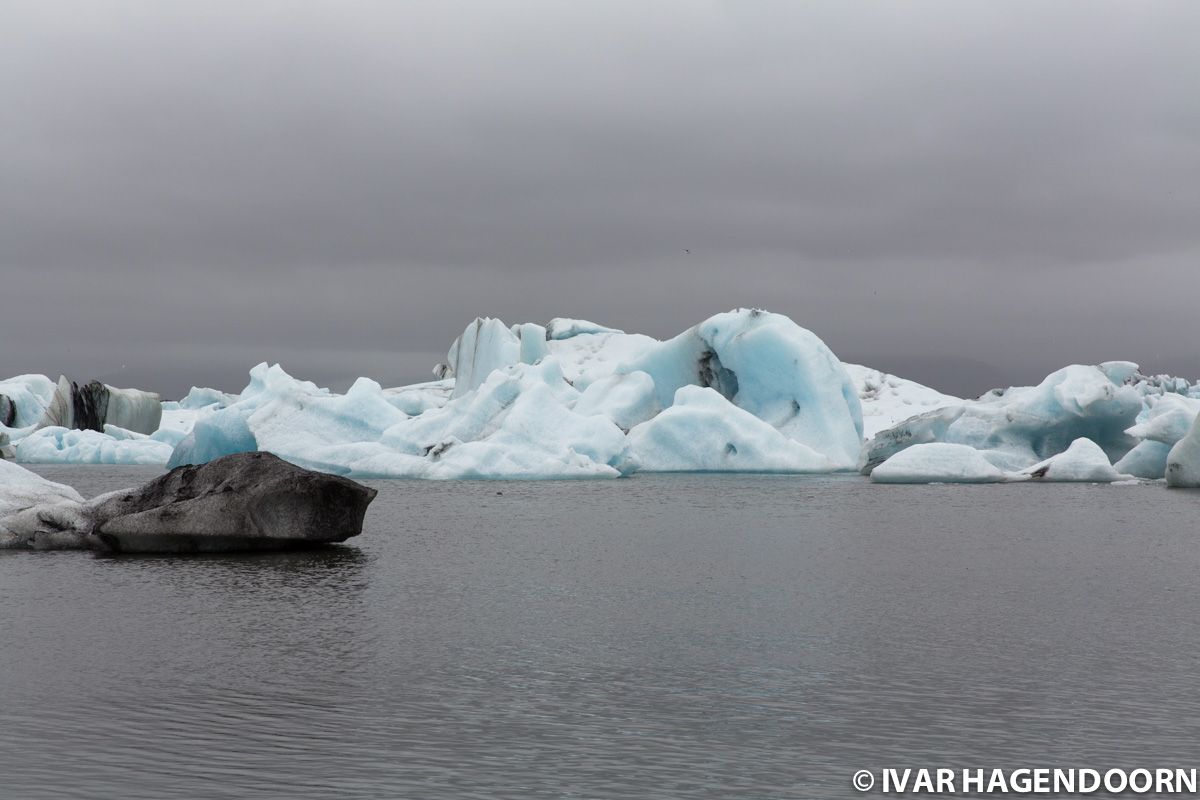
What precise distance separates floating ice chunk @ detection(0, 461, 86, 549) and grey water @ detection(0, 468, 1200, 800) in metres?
1.06

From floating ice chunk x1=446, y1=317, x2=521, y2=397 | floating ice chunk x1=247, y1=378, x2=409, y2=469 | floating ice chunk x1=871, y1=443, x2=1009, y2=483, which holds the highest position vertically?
floating ice chunk x1=446, y1=317, x2=521, y2=397

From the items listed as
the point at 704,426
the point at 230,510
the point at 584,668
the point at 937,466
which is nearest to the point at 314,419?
the point at 704,426

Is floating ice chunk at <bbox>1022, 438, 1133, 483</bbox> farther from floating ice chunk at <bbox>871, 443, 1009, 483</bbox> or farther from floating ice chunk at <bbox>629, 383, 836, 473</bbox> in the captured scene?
floating ice chunk at <bbox>629, 383, 836, 473</bbox>

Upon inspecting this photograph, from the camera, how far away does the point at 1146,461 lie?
36.6 m

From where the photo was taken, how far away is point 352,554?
1580cm

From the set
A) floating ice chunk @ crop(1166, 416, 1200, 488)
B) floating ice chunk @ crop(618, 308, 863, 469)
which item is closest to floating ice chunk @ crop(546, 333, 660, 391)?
floating ice chunk @ crop(618, 308, 863, 469)

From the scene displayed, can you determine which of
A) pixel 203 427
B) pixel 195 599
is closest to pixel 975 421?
pixel 203 427

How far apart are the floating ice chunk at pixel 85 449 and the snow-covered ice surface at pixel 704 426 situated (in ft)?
0.28

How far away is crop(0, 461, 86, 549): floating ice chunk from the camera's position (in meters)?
16.0

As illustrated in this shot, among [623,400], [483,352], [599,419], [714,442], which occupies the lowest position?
[714,442]

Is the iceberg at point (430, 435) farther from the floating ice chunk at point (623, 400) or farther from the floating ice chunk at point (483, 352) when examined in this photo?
the floating ice chunk at point (483, 352)

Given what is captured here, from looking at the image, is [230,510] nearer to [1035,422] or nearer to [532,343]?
[1035,422]

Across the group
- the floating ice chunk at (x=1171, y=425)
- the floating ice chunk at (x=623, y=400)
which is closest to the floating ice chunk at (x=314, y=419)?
the floating ice chunk at (x=623, y=400)

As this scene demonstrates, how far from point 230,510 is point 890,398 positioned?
6197cm
